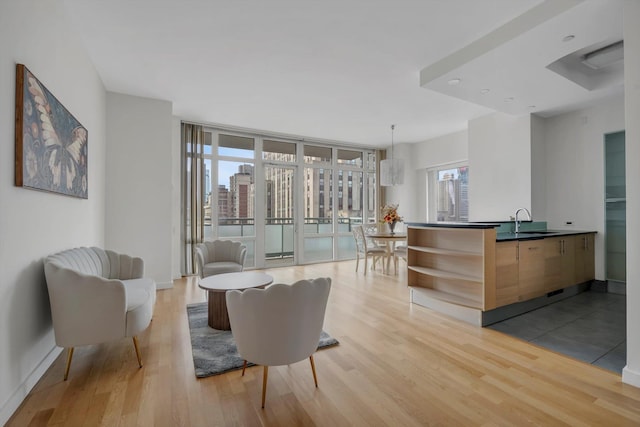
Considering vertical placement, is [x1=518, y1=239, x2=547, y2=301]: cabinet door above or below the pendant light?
below

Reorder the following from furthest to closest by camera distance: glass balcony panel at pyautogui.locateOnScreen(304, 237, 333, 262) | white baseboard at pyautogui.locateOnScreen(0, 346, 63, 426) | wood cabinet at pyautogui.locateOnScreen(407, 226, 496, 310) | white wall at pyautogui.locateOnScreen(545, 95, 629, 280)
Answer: glass balcony panel at pyautogui.locateOnScreen(304, 237, 333, 262) < white wall at pyautogui.locateOnScreen(545, 95, 629, 280) < wood cabinet at pyautogui.locateOnScreen(407, 226, 496, 310) < white baseboard at pyautogui.locateOnScreen(0, 346, 63, 426)

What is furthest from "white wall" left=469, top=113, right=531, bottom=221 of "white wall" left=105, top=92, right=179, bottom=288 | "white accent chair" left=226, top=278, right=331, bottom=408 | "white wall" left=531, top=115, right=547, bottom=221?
"white wall" left=105, top=92, right=179, bottom=288

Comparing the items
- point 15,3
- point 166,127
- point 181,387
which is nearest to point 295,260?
point 166,127

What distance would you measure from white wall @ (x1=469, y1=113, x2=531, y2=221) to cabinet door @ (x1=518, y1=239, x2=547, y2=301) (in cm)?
161

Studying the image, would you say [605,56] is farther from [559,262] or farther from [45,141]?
[45,141]

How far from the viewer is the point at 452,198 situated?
7.14 metres

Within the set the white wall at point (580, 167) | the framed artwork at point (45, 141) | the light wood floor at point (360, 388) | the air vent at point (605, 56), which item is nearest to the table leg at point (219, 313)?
the light wood floor at point (360, 388)

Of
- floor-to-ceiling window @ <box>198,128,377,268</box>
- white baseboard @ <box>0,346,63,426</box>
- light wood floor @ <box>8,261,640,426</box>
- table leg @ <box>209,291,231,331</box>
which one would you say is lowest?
light wood floor @ <box>8,261,640,426</box>

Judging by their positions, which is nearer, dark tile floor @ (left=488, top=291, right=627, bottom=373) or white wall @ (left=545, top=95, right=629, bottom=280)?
dark tile floor @ (left=488, top=291, right=627, bottom=373)

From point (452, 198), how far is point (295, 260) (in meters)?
4.07

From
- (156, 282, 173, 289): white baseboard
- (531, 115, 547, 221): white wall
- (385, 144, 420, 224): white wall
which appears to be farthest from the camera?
(385, 144, 420, 224): white wall

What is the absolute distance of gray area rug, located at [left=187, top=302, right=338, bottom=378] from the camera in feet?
7.65

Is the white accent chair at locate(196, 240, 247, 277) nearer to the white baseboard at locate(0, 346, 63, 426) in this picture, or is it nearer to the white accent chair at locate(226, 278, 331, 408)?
the white baseboard at locate(0, 346, 63, 426)

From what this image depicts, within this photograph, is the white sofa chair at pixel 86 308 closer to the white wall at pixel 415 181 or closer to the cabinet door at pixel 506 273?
the cabinet door at pixel 506 273
